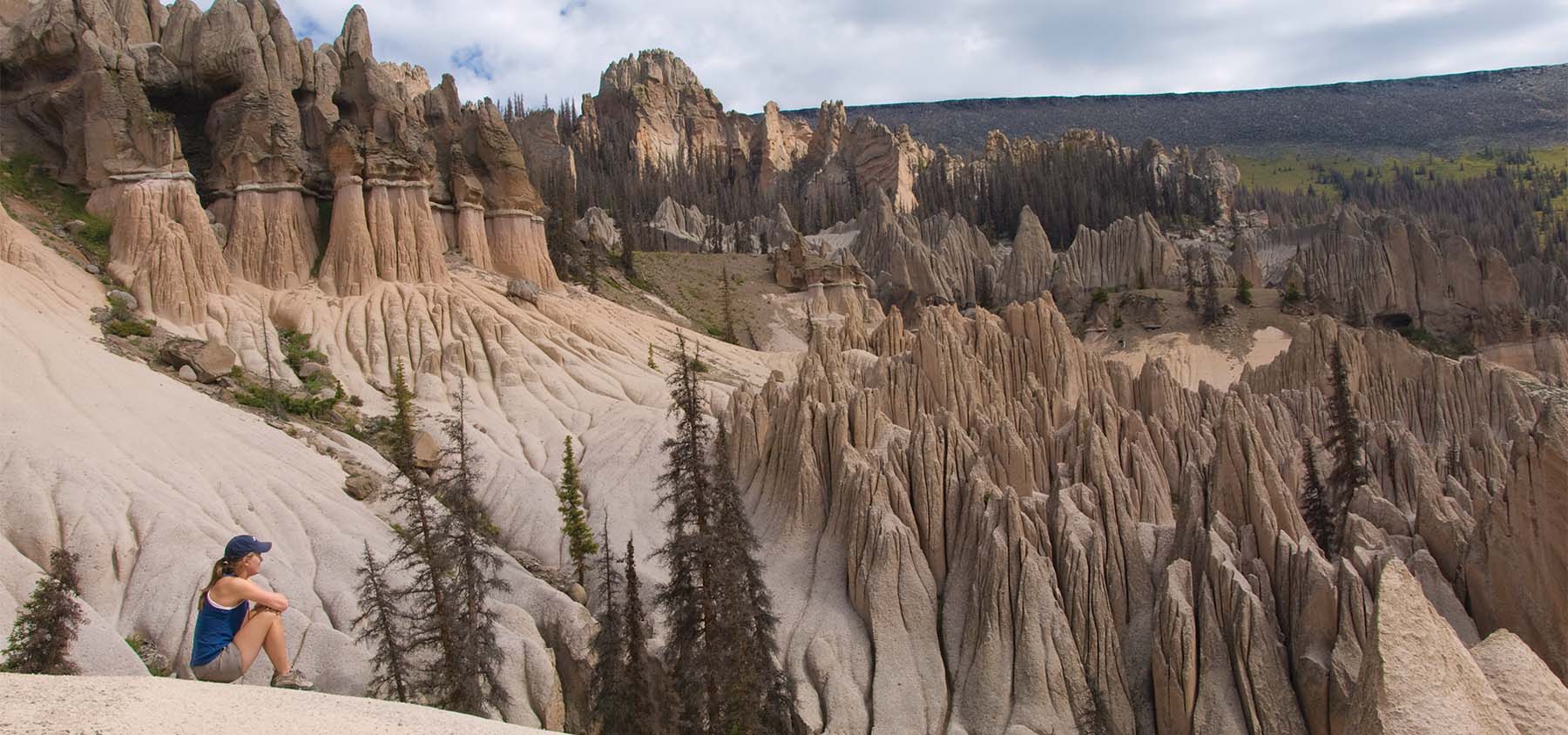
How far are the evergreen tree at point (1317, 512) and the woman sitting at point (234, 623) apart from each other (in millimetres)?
21143

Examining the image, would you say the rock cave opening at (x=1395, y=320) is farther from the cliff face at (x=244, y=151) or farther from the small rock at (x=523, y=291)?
the small rock at (x=523, y=291)

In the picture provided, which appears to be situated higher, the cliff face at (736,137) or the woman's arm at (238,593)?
the cliff face at (736,137)

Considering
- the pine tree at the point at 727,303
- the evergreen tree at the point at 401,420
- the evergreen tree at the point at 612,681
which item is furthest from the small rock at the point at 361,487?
the pine tree at the point at 727,303

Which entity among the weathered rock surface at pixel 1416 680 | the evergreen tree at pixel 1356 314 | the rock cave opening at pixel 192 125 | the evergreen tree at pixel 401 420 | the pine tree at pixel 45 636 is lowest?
the evergreen tree at pixel 1356 314

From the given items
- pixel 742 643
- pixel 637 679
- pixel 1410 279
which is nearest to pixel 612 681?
pixel 637 679

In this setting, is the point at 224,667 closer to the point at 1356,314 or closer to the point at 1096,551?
the point at 1096,551

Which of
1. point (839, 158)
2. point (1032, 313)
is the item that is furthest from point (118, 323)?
point (839, 158)

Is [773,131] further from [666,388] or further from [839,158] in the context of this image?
[666,388]

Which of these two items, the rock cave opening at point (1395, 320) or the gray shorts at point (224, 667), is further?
the rock cave opening at point (1395, 320)

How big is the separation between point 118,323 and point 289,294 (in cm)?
871

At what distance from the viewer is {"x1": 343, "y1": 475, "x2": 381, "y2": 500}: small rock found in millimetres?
30438

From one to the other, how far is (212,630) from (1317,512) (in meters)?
23.6

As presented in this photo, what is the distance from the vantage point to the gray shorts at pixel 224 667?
358 inches

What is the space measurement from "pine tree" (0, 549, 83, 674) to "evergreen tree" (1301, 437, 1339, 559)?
78.1 ft
